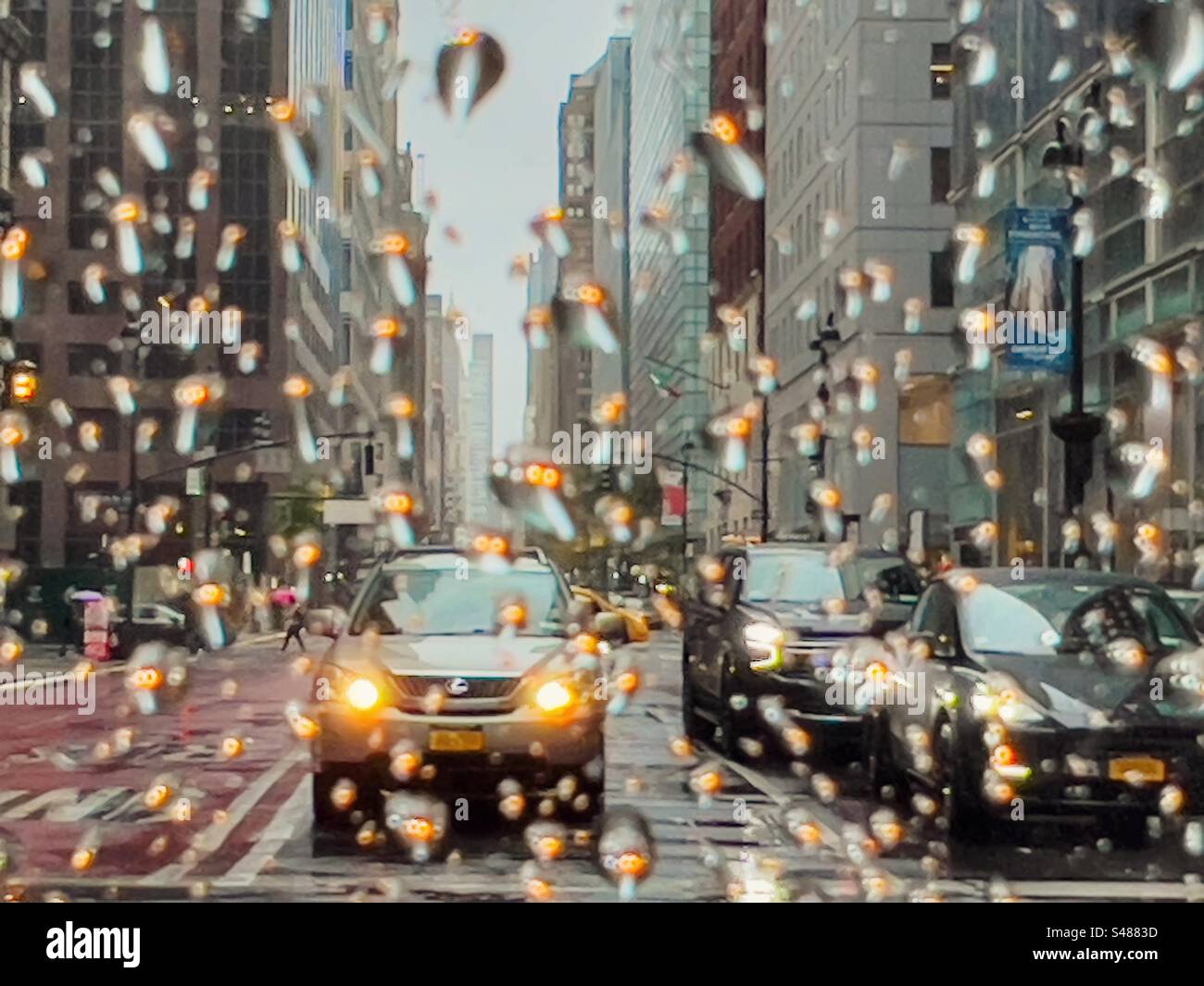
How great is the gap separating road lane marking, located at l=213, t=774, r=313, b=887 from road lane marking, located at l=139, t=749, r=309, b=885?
0.18m

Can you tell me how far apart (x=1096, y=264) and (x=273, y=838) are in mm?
22561

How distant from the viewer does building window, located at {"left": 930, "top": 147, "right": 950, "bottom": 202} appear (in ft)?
154

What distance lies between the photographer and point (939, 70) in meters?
47.5

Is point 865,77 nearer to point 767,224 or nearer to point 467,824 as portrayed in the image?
point 767,224

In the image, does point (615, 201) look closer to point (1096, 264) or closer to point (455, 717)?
point (1096, 264)

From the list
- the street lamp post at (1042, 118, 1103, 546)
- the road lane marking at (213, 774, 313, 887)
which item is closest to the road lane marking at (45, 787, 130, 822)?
the road lane marking at (213, 774, 313, 887)

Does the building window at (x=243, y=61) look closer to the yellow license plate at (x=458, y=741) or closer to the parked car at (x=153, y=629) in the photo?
the parked car at (x=153, y=629)

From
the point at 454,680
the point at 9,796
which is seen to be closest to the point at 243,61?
the point at 9,796

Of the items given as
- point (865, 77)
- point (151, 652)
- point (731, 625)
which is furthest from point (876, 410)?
point (731, 625)

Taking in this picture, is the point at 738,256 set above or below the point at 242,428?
above

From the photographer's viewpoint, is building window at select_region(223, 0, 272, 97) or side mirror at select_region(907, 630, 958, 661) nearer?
side mirror at select_region(907, 630, 958, 661)

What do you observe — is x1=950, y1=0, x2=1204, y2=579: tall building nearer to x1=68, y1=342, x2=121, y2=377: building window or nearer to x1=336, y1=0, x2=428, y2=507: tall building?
x1=68, y1=342, x2=121, y2=377: building window

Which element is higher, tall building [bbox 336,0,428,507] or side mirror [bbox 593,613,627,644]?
tall building [bbox 336,0,428,507]
